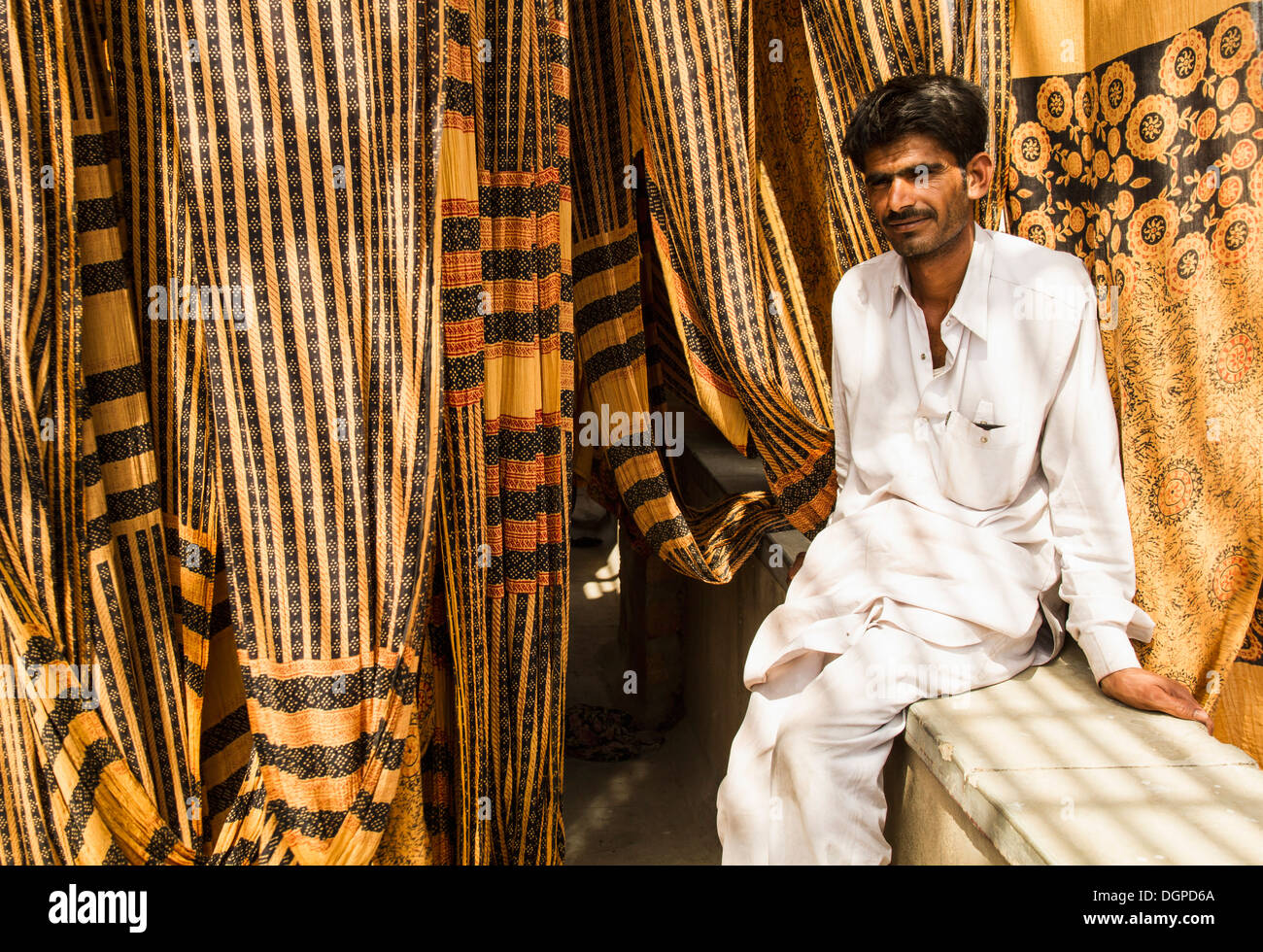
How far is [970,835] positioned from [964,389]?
729mm

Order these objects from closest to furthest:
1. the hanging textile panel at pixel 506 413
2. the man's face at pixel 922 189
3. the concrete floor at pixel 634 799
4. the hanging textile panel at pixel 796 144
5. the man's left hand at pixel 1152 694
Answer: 1. the man's left hand at pixel 1152 694
2. the man's face at pixel 922 189
3. the hanging textile panel at pixel 506 413
4. the hanging textile panel at pixel 796 144
5. the concrete floor at pixel 634 799

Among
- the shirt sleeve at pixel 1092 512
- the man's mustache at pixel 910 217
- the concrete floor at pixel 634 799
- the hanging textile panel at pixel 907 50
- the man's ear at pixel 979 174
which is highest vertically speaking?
the hanging textile panel at pixel 907 50

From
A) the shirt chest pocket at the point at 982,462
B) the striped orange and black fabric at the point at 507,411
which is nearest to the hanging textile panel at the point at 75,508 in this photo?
the striped orange and black fabric at the point at 507,411

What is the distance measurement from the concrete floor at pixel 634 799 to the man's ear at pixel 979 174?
187 centimetres

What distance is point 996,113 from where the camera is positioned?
194 cm

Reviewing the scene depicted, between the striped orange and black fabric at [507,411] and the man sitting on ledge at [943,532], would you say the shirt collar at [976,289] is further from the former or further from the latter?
the striped orange and black fabric at [507,411]

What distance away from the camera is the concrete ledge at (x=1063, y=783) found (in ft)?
3.94

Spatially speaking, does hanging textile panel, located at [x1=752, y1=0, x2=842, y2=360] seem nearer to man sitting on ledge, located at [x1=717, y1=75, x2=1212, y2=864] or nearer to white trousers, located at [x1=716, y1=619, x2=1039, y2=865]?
man sitting on ledge, located at [x1=717, y1=75, x2=1212, y2=864]


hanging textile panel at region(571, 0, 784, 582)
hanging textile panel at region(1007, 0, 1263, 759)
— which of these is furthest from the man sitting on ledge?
hanging textile panel at region(571, 0, 784, 582)

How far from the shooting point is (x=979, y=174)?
1613mm

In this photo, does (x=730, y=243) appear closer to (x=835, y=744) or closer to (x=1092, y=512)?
(x=1092, y=512)

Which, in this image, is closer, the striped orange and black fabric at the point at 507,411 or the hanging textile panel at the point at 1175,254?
the hanging textile panel at the point at 1175,254
